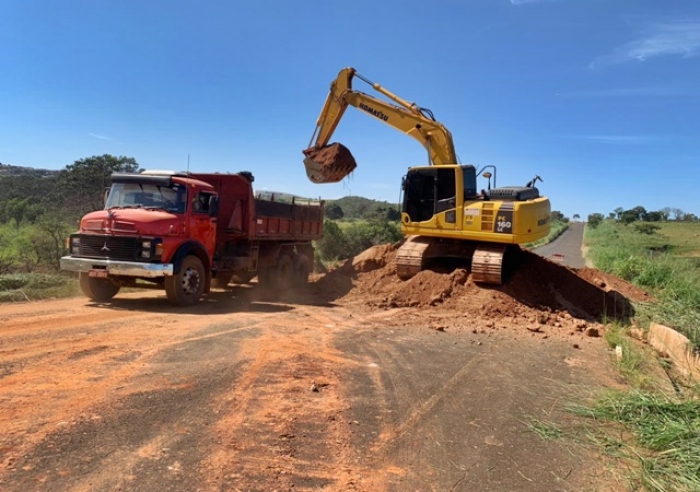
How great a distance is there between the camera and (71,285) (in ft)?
38.3

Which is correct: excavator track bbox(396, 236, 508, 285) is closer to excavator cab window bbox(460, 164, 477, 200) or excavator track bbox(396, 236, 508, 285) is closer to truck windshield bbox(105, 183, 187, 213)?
excavator cab window bbox(460, 164, 477, 200)

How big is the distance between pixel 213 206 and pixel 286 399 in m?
7.07

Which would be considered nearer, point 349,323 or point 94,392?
point 94,392

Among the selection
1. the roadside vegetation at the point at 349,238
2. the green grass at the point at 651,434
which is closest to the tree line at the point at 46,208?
the roadside vegetation at the point at 349,238

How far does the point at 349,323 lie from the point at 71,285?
22.3ft

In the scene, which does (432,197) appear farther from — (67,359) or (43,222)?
(43,222)

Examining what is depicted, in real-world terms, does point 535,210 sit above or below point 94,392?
above

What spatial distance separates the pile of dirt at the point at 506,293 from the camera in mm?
11023

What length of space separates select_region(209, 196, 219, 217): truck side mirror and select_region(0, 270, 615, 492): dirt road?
3041 mm

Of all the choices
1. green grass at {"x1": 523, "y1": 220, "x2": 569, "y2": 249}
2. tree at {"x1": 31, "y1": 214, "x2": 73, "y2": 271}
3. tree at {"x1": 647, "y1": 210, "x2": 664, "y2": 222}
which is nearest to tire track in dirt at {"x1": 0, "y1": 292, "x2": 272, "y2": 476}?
tree at {"x1": 31, "y1": 214, "x2": 73, "y2": 271}

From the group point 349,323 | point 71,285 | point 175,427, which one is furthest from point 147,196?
point 175,427

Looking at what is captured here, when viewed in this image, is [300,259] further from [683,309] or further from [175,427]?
[175,427]

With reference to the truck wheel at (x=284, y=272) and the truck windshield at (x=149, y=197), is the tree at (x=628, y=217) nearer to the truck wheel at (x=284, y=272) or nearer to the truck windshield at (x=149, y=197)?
the truck wheel at (x=284, y=272)

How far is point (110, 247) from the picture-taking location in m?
9.84
